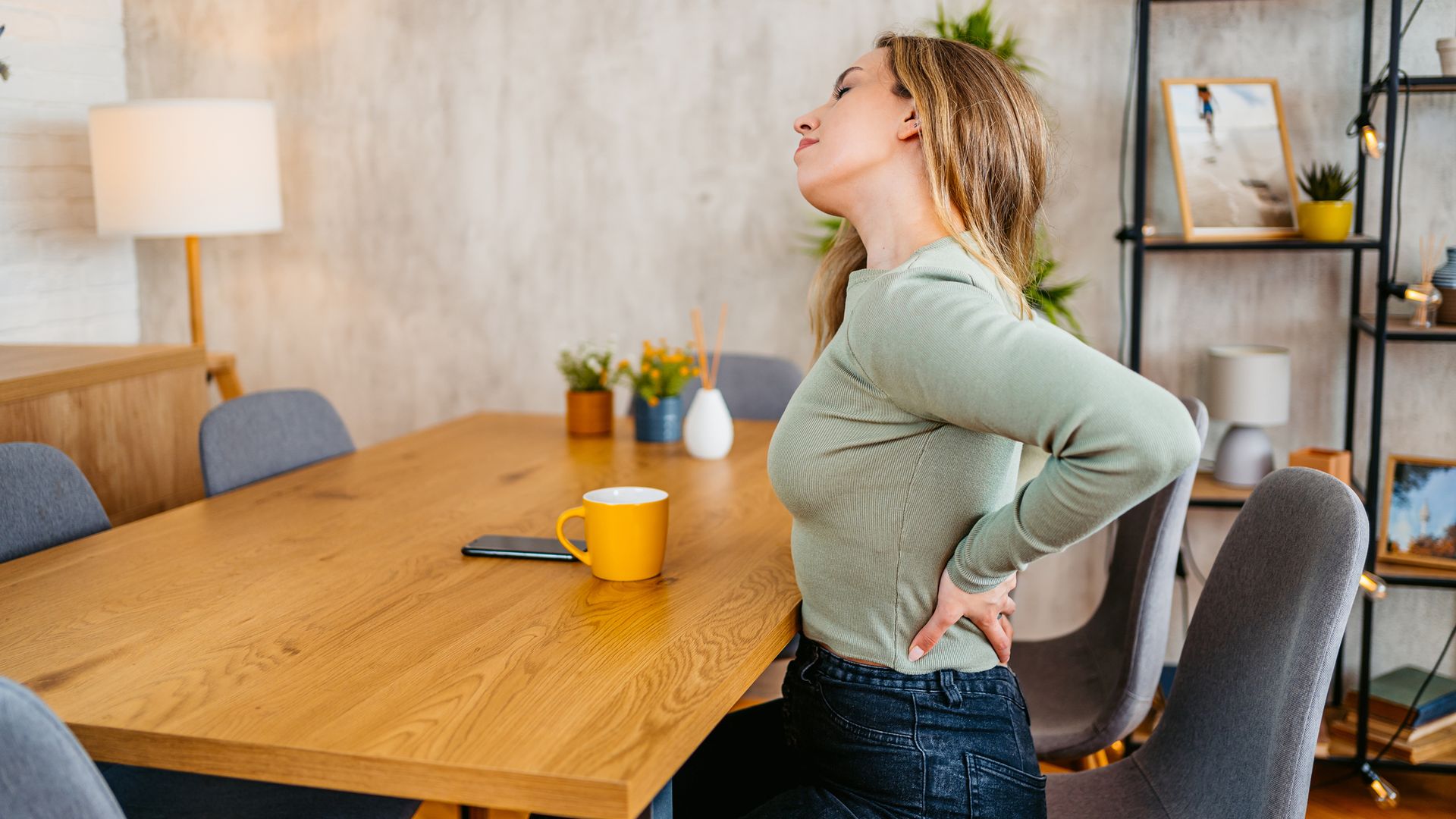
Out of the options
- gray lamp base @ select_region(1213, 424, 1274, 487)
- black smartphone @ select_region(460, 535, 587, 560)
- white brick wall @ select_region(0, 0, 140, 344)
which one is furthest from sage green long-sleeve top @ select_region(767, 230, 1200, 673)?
white brick wall @ select_region(0, 0, 140, 344)

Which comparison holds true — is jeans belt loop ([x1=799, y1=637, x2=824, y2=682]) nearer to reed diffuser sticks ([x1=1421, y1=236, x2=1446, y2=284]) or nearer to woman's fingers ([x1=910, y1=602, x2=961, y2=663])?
woman's fingers ([x1=910, y1=602, x2=961, y2=663])

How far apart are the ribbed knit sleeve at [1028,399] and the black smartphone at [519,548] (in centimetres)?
54

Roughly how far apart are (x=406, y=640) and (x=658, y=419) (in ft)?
3.61

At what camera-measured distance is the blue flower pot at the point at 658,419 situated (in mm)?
2287

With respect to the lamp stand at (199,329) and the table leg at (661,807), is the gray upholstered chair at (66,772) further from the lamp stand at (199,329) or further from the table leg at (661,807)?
the lamp stand at (199,329)

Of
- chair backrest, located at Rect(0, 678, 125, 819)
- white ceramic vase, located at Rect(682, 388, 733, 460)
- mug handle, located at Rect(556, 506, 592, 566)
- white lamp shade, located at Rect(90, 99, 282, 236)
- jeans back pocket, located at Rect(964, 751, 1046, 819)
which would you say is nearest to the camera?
chair backrest, located at Rect(0, 678, 125, 819)

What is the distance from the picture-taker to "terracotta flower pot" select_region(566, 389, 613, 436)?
2.39 metres

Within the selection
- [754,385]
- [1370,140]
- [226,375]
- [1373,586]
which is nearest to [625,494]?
[754,385]

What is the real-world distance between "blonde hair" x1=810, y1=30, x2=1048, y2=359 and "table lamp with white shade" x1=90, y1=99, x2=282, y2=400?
2329 millimetres

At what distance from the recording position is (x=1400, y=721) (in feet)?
8.80

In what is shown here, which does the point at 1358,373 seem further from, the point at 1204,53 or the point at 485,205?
the point at 485,205

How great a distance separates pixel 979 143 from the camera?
4.22 feet

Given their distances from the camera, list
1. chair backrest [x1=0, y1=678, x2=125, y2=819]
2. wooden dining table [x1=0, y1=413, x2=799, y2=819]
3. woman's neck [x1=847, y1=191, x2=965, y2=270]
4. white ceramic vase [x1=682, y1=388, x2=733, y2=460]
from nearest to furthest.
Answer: chair backrest [x1=0, y1=678, x2=125, y2=819]
wooden dining table [x1=0, y1=413, x2=799, y2=819]
woman's neck [x1=847, y1=191, x2=965, y2=270]
white ceramic vase [x1=682, y1=388, x2=733, y2=460]

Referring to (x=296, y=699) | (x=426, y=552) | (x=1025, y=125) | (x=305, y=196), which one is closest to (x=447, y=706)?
(x=296, y=699)
